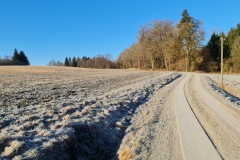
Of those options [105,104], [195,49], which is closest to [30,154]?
[105,104]

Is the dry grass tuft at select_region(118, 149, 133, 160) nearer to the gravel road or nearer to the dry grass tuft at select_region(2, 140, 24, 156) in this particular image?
the gravel road

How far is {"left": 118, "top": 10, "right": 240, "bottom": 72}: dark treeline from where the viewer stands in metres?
53.5

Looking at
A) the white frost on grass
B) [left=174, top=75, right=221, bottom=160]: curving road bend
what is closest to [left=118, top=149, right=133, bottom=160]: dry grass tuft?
[left=174, top=75, right=221, bottom=160]: curving road bend

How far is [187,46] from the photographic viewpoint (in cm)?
5516

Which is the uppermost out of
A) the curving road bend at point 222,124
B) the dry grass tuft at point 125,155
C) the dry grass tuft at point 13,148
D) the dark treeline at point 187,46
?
the dark treeline at point 187,46

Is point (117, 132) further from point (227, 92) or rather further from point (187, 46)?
point (187, 46)

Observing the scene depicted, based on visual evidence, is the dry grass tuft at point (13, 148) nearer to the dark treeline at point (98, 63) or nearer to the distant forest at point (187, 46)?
the distant forest at point (187, 46)

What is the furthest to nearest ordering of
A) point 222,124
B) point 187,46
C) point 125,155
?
point 187,46 < point 222,124 < point 125,155

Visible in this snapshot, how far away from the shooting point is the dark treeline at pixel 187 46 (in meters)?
53.5

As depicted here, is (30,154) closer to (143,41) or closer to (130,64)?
(143,41)

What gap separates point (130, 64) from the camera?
315 feet

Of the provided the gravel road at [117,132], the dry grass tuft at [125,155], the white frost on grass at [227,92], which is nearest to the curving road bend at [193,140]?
the gravel road at [117,132]

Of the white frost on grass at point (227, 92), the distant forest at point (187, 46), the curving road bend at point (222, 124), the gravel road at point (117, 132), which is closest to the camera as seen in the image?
the gravel road at point (117, 132)

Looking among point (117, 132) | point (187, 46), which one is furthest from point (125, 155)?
point (187, 46)
